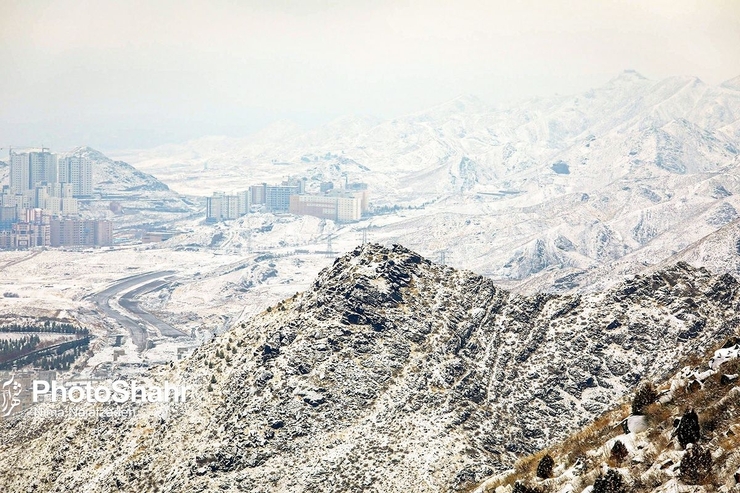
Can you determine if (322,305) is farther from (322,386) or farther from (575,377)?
(575,377)

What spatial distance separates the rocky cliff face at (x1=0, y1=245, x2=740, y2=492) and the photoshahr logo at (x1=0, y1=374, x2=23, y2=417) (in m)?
64.7

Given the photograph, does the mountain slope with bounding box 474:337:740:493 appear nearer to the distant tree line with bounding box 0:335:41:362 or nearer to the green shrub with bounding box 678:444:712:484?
the green shrub with bounding box 678:444:712:484

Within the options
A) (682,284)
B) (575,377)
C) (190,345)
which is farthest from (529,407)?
(190,345)

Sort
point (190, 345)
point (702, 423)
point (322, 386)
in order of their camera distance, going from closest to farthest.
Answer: point (702, 423) → point (322, 386) → point (190, 345)

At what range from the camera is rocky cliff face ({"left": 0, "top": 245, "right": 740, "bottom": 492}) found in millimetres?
47844

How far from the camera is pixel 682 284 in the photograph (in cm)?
5825

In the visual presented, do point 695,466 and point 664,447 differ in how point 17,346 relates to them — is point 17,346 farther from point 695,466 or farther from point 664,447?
point 695,466

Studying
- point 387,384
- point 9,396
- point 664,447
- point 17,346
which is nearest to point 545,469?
point 664,447

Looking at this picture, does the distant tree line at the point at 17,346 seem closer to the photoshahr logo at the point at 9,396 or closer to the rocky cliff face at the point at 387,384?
the photoshahr logo at the point at 9,396

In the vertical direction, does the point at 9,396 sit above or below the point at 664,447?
below

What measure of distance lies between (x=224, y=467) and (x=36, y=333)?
164401 mm

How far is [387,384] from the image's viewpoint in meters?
52.5

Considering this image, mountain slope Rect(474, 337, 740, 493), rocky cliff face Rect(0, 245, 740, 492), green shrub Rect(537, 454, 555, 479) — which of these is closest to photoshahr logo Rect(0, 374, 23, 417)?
rocky cliff face Rect(0, 245, 740, 492)

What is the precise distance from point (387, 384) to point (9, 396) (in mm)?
100901
